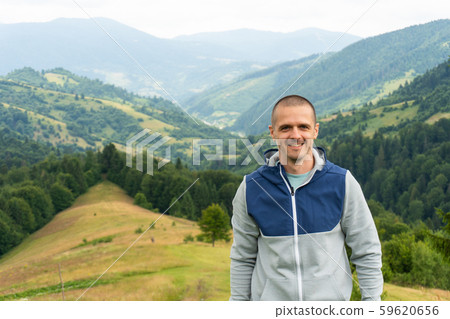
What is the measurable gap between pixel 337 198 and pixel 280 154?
0.47 meters

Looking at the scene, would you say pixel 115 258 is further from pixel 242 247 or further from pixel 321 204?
pixel 321 204

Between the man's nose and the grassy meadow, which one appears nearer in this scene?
the man's nose

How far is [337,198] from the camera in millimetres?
2629

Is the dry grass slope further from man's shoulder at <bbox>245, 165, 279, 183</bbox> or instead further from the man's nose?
the man's nose

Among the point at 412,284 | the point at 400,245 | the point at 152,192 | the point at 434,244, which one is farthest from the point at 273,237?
the point at 400,245

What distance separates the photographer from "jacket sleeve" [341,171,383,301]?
2.61 metres

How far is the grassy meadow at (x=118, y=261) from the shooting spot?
25953 mm

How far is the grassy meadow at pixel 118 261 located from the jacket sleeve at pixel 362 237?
18.9 meters

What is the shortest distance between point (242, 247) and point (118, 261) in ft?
125

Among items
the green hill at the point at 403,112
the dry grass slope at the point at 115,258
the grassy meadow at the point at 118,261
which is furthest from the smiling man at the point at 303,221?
the green hill at the point at 403,112

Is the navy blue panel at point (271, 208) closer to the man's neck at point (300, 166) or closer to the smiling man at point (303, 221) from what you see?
the smiling man at point (303, 221)

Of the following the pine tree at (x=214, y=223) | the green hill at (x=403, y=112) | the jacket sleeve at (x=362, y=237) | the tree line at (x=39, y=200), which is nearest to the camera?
the jacket sleeve at (x=362, y=237)

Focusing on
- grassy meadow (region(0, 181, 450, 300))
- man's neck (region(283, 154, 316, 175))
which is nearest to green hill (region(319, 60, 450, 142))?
grassy meadow (region(0, 181, 450, 300))
